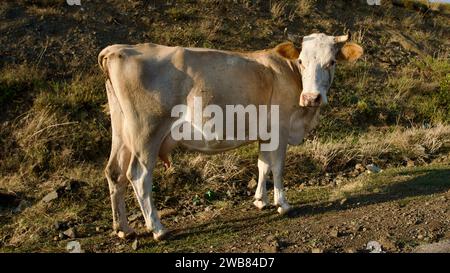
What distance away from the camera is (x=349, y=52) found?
7.60 metres

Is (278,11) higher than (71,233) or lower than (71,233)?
higher

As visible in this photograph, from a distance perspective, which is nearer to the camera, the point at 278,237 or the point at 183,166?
the point at 278,237

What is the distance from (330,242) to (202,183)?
2.96 meters

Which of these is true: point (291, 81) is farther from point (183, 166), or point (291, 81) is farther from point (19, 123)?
point (19, 123)

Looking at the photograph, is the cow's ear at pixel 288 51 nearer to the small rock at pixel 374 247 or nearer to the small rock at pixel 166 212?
the small rock at pixel 166 212

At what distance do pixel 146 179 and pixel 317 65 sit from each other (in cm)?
242

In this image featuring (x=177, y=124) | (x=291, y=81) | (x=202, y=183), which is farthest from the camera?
(x=202, y=183)

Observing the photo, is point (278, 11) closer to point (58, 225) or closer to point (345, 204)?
point (345, 204)

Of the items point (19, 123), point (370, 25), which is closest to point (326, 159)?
point (19, 123)

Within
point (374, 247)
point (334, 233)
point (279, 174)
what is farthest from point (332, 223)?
point (279, 174)

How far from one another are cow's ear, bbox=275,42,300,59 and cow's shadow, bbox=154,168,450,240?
75.5 inches

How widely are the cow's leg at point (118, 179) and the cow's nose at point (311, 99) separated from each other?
2.13m

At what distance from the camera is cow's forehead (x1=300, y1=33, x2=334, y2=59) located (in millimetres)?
7152
